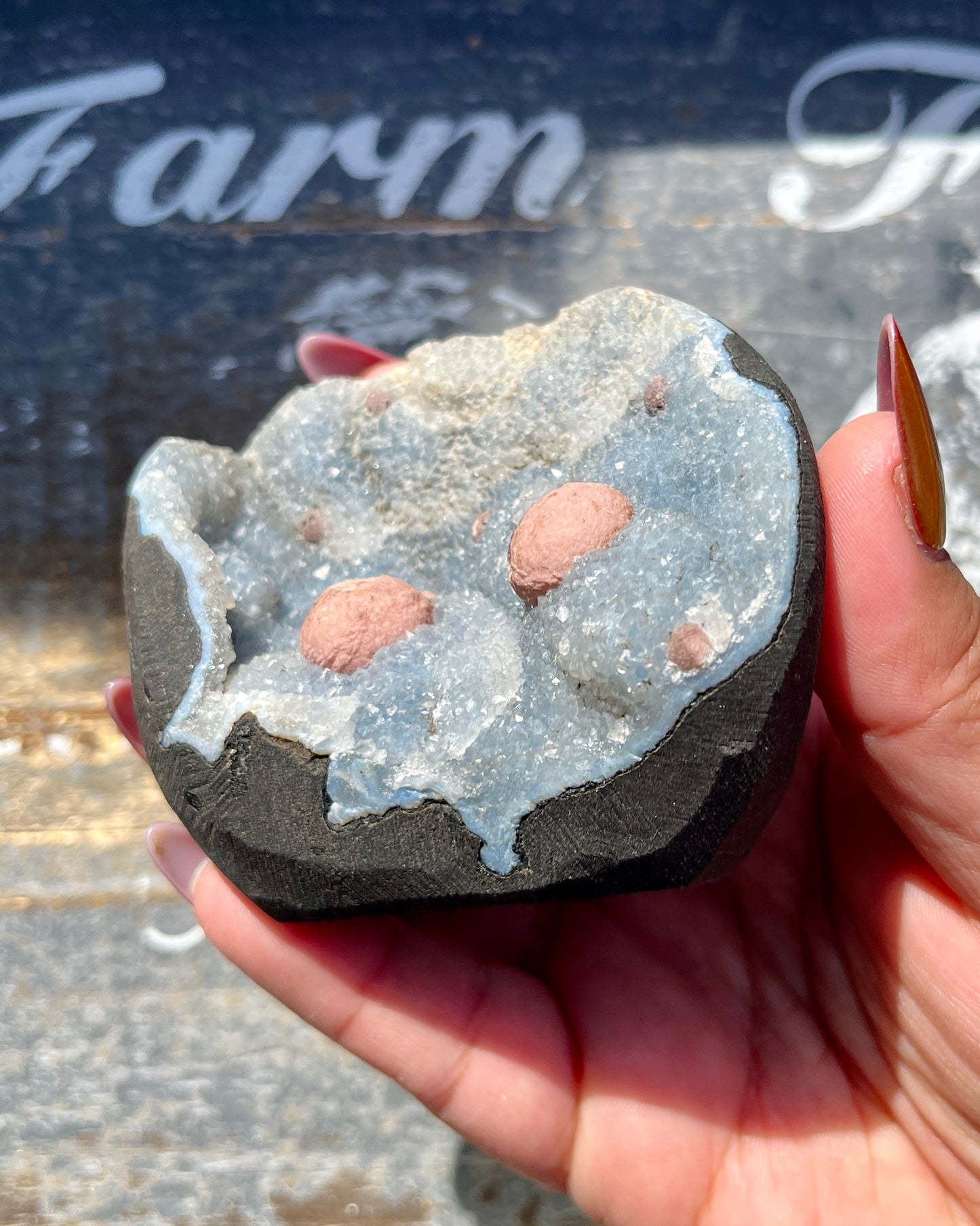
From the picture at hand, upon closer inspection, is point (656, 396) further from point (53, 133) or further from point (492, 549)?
point (53, 133)

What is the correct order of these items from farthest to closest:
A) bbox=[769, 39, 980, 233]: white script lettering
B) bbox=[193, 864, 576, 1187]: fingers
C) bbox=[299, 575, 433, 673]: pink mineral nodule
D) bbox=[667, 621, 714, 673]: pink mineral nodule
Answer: bbox=[769, 39, 980, 233]: white script lettering → bbox=[193, 864, 576, 1187]: fingers → bbox=[299, 575, 433, 673]: pink mineral nodule → bbox=[667, 621, 714, 673]: pink mineral nodule

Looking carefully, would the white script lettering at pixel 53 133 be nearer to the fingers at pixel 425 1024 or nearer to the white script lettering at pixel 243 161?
the white script lettering at pixel 243 161

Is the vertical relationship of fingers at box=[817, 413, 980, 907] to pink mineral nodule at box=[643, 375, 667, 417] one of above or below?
below

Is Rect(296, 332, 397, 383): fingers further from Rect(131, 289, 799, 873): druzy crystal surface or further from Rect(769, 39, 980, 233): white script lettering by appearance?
Rect(769, 39, 980, 233): white script lettering

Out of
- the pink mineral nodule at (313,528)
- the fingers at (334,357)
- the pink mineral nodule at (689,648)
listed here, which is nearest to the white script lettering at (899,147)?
the fingers at (334,357)

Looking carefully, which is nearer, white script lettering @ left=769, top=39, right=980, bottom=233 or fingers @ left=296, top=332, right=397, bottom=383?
fingers @ left=296, top=332, right=397, bottom=383

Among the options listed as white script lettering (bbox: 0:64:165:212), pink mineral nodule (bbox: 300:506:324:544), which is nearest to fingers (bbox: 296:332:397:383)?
pink mineral nodule (bbox: 300:506:324:544)

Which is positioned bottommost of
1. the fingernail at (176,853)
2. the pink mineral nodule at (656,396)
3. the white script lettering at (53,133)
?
the fingernail at (176,853)
